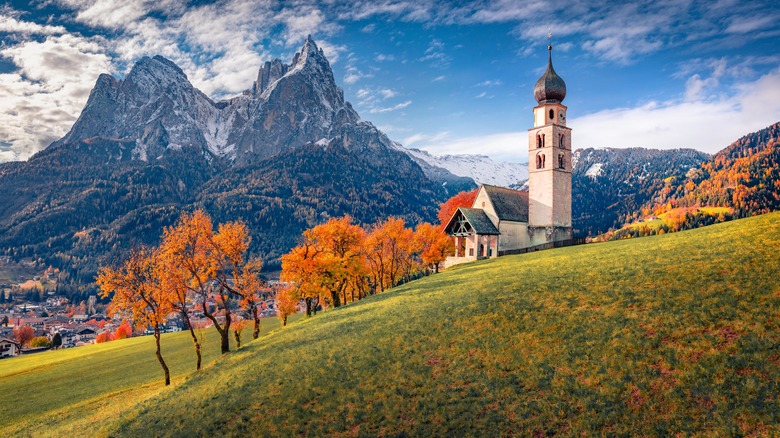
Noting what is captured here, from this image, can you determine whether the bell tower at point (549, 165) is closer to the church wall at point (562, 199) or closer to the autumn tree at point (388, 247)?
the church wall at point (562, 199)

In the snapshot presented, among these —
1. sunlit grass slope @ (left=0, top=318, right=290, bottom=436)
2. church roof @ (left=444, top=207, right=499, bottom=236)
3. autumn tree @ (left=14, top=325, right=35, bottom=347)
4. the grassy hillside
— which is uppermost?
church roof @ (left=444, top=207, right=499, bottom=236)

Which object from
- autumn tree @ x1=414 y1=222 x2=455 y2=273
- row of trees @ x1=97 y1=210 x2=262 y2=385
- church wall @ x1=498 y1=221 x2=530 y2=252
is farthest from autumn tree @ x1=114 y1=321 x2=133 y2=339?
church wall @ x1=498 y1=221 x2=530 y2=252

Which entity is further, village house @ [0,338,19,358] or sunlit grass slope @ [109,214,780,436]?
village house @ [0,338,19,358]

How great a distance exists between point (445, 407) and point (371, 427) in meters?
3.84

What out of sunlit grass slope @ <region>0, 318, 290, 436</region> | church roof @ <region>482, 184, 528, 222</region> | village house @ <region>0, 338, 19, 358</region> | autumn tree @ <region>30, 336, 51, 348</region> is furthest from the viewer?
autumn tree @ <region>30, 336, 51, 348</region>

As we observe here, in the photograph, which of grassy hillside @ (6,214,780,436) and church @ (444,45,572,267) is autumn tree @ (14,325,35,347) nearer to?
church @ (444,45,572,267)

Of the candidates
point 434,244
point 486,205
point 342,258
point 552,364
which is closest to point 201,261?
point 342,258

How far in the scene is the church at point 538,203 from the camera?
265ft

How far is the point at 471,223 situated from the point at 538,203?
15.3m

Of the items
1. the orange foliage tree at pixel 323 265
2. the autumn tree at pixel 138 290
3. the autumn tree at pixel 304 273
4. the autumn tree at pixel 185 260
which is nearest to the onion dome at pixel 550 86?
the orange foliage tree at pixel 323 265

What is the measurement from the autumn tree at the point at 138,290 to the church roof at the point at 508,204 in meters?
56.3

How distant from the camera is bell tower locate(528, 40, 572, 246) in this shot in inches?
3219

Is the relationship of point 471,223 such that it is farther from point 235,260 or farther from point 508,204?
point 235,260

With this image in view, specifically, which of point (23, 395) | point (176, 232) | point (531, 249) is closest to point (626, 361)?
point (176, 232)
